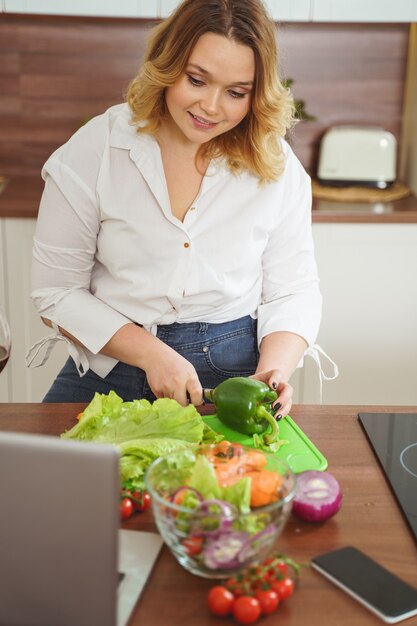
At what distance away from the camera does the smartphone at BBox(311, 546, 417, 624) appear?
948mm

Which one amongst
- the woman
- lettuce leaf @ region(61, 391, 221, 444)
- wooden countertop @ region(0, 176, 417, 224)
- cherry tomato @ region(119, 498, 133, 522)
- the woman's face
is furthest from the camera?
wooden countertop @ region(0, 176, 417, 224)

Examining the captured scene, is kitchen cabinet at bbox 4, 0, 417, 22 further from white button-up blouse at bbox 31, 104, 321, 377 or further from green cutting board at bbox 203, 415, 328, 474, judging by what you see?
green cutting board at bbox 203, 415, 328, 474

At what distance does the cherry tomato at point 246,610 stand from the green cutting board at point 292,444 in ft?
1.08

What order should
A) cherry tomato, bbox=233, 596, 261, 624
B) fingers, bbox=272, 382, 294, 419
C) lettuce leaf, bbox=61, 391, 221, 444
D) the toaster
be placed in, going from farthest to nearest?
the toaster → fingers, bbox=272, 382, 294, 419 → lettuce leaf, bbox=61, 391, 221, 444 → cherry tomato, bbox=233, 596, 261, 624

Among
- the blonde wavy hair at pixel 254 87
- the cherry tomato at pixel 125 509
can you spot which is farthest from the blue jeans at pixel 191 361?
the cherry tomato at pixel 125 509

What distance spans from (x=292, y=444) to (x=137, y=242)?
1.97 feet

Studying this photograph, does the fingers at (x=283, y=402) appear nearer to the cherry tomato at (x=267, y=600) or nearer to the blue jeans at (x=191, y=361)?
the blue jeans at (x=191, y=361)

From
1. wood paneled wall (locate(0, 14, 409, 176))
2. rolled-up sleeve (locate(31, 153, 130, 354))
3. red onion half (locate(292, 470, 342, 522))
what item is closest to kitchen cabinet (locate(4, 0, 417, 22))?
wood paneled wall (locate(0, 14, 409, 176))

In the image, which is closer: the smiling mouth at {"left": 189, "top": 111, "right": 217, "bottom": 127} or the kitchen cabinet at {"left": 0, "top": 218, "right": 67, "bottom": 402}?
the smiling mouth at {"left": 189, "top": 111, "right": 217, "bottom": 127}

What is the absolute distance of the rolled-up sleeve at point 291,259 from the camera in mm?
1815

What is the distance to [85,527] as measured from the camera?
0.80 metres

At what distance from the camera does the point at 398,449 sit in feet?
4.40

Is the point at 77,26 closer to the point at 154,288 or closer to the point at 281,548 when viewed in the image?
the point at 154,288

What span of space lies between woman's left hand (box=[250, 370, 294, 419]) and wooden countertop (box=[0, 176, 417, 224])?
4.26ft
